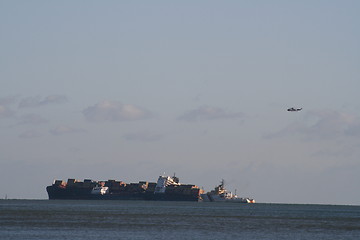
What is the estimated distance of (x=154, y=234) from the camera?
96812 mm

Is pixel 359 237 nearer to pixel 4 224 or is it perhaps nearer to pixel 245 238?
pixel 245 238

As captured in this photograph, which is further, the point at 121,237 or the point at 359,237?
the point at 359,237

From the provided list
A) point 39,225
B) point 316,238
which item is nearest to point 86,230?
point 39,225

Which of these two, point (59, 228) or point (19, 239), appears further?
point (59, 228)

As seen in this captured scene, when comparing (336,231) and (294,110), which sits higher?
(294,110)

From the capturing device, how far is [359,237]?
9925 centimetres

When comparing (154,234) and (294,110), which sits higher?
(294,110)

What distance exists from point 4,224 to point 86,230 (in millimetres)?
17127

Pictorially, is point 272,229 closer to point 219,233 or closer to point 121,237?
point 219,233

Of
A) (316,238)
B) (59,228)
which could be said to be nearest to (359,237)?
(316,238)

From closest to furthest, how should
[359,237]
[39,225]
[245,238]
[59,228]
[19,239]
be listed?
[19,239], [245,238], [359,237], [59,228], [39,225]

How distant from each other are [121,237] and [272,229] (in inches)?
1170

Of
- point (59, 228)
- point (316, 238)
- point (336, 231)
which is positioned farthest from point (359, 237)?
point (59, 228)

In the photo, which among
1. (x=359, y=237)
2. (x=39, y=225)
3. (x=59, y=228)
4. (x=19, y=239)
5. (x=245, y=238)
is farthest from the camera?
(x=39, y=225)
